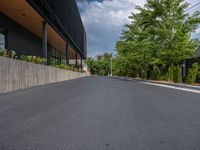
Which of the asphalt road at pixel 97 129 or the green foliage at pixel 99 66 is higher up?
the green foliage at pixel 99 66

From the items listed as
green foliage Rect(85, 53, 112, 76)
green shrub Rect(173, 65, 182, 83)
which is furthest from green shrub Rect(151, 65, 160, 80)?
green foliage Rect(85, 53, 112, 76)

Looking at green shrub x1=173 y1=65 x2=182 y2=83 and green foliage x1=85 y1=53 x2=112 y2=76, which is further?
green foliage x1=85 y1=53 x2=112 y2=76

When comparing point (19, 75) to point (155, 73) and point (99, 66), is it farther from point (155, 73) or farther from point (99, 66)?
point (99, 66)

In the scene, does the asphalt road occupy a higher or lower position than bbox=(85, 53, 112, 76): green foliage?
lower

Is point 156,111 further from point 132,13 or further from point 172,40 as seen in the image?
point 132,13

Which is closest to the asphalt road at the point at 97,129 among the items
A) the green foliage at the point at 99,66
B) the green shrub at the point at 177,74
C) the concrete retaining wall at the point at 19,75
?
the concrete retaining wall at the point at 19,75

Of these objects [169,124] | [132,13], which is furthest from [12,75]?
[132,13]

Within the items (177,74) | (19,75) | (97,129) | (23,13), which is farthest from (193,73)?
(97,129)

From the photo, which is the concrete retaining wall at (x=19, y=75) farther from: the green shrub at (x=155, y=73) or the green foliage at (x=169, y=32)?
the green shrub at (x=155, y=73)

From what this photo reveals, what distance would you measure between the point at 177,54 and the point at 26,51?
48.4 feet

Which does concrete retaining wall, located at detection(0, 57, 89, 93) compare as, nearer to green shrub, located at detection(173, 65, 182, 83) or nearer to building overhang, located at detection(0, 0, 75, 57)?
building overhang, located at detection(0, 0, 75, 57)

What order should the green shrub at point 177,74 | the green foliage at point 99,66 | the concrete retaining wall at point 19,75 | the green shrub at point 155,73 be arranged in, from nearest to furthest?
1. the concrete retaining wall at point 19,75
2. the green shrub at point 177,74
3. the green shrub at point 155,73
4. the green foliage at point 99,66

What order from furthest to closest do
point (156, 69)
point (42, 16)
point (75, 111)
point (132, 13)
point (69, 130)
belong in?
point (132, 13), point (156, 69), point (42, 16), point (75, 111), point (69, 130)

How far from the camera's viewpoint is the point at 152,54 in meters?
30.4
